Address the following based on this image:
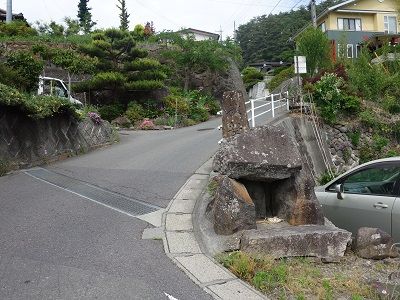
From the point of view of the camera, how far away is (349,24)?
37.9 meters

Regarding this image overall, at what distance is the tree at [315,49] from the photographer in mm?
23459

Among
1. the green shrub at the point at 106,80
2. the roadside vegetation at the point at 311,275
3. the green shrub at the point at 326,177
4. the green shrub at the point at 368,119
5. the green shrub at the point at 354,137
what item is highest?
Answer: the green shrub at the point at 106,80

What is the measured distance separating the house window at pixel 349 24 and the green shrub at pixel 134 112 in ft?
75.8

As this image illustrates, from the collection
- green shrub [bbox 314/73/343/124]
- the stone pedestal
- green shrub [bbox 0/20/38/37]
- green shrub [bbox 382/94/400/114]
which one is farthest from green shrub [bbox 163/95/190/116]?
the stone pedestal

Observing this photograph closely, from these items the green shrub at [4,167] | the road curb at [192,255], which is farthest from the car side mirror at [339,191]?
the green shrub at [4,167]

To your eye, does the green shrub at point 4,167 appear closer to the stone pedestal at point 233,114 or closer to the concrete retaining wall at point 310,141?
the stone pedestal at point 233,114

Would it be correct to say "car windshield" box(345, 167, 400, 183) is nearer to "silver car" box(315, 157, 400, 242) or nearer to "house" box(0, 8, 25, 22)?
"silver car" box(315, 157, 400, 242)

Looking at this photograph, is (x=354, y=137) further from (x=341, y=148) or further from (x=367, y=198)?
(x=367, y=198)

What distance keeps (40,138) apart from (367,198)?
8.92 metres

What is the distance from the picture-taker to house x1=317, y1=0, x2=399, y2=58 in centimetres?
3669

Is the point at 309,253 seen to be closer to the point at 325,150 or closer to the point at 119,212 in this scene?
the point at 119,212

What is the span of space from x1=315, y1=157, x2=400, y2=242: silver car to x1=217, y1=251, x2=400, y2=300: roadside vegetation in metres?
0.91

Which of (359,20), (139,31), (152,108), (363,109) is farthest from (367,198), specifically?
(359,20)

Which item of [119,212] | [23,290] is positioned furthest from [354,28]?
[23,290]
